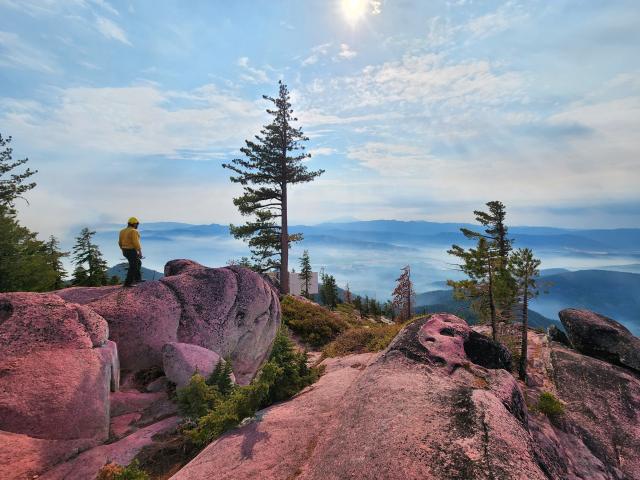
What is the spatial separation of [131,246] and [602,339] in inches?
1081

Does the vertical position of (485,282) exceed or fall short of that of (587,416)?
it exceeds it

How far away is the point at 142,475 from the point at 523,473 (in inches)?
264

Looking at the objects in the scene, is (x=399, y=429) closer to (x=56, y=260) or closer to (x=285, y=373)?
(x=285, y=373)

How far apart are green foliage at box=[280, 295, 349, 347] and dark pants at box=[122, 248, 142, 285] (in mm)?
11835

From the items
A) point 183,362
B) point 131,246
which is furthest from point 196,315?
point 131,246

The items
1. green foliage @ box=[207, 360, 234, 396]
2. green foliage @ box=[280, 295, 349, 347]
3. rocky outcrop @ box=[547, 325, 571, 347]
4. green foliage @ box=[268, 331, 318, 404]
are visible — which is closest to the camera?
green foliage @ box=[268, 331, 318, 404]

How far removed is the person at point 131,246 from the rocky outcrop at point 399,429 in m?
9.71

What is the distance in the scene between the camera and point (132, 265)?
47.2 feet

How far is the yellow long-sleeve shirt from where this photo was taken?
14.0 metres

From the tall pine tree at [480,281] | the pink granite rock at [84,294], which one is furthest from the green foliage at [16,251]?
the tall pine tree at [480,281]

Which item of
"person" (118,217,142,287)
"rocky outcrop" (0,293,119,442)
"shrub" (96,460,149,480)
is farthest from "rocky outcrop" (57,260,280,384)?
"shrub" (96,460,149,480)

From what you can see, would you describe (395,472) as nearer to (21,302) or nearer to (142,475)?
(142,475)

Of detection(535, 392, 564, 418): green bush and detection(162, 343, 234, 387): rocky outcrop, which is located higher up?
detection(162, 343, 234, 387): rocky outcrop

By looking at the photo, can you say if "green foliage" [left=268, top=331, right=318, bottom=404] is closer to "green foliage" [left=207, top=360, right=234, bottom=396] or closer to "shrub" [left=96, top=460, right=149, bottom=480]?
"green foliage" [left=207, top=360, right=234, bottom=396]
